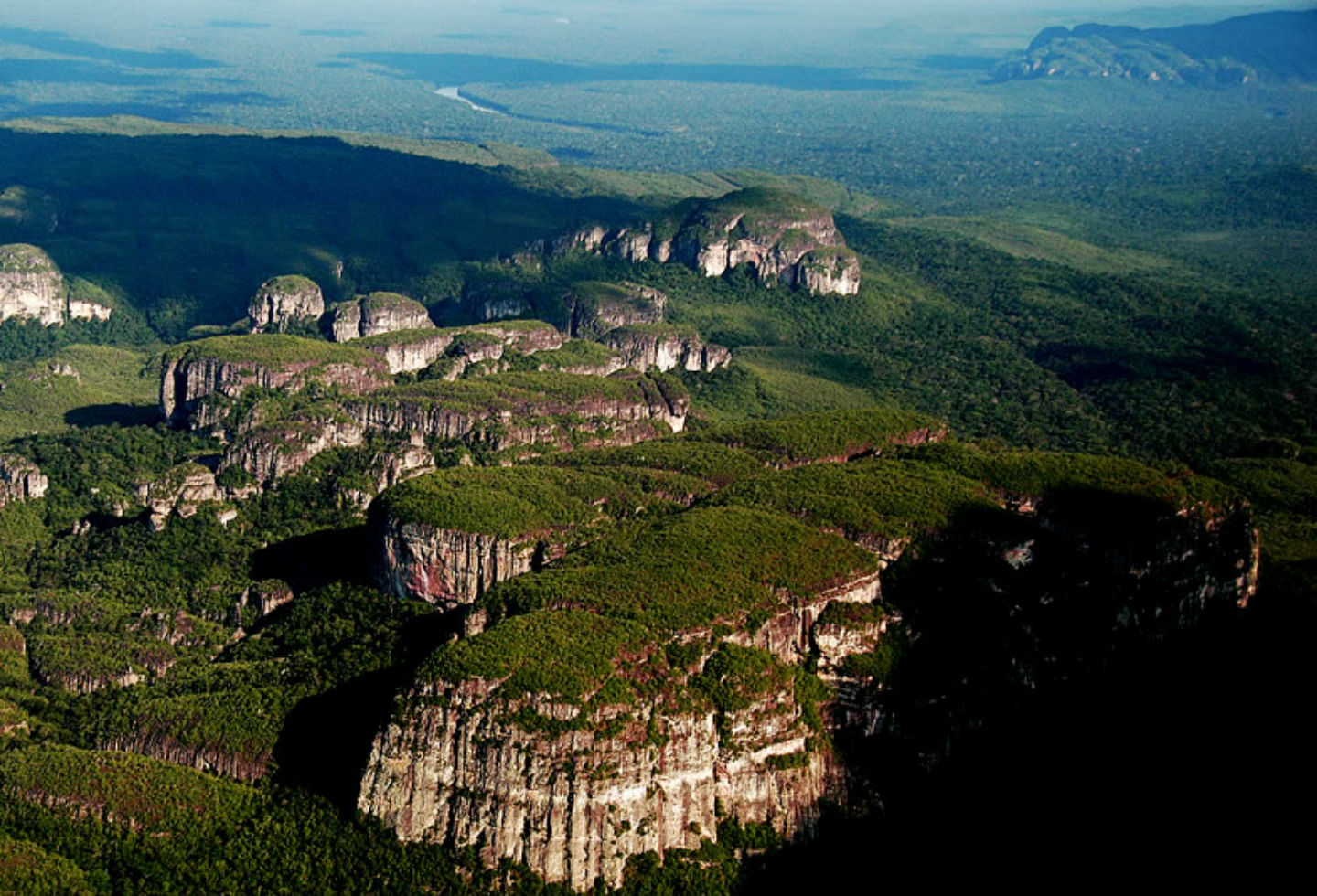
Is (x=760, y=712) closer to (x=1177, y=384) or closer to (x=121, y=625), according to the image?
(x=121, y=625)

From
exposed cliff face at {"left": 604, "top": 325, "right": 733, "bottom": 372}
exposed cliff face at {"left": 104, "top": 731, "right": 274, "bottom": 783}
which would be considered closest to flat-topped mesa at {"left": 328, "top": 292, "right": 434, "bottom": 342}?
exposed cliff face at {"left": 604, "top": 325, "right": 733, "bottom": 372}

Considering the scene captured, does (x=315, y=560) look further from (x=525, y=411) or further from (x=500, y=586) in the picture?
(x=500, y=586)

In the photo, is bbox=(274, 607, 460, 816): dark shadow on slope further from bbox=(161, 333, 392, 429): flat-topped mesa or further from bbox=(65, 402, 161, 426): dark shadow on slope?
bbox=(65, 402, 161, 426): dark shadow on slope

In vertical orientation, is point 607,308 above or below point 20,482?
above

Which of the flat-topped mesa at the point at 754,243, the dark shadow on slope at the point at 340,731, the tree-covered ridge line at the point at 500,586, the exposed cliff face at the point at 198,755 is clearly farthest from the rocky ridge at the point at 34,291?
the dark shadow on slope at the point at 340,731

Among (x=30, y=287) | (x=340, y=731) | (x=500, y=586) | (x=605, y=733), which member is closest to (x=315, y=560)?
(x=500, y=586)

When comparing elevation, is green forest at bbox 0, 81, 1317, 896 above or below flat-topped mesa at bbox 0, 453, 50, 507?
above
